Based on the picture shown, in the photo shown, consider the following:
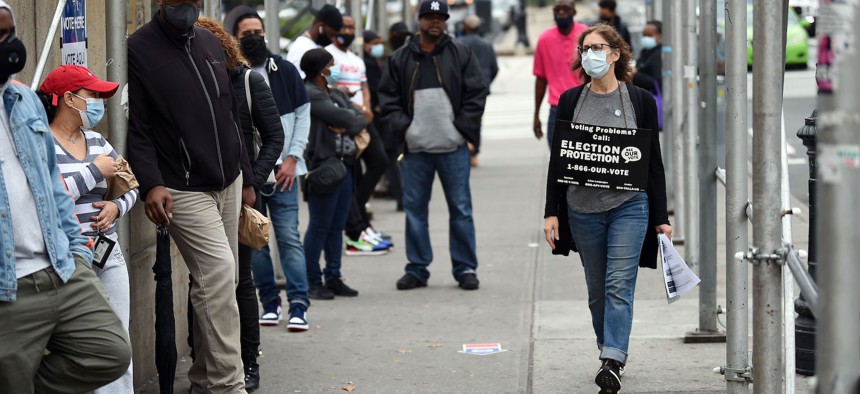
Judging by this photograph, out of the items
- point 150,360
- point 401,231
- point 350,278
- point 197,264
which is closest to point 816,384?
point 197,264

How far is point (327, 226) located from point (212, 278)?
2.71 m

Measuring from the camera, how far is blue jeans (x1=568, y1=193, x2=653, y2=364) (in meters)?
5.94

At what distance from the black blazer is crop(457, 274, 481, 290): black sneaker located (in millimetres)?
2662

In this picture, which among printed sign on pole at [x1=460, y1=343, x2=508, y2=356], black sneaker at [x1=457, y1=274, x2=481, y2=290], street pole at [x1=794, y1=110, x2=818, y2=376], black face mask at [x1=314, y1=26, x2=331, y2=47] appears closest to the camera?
street pole at [x1=794, y1=110, x2=818, y2=376]

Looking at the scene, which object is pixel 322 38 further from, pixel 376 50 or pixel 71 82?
pixel 71 82

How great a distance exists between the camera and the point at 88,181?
4914mm

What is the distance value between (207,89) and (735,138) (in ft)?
7.16

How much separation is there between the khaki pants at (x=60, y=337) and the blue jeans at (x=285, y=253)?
290 cm

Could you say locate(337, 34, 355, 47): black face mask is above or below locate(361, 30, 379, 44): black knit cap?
above

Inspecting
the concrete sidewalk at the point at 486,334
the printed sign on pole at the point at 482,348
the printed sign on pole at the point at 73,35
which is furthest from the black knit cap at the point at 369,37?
the printed sign on pole at the point at 73,35

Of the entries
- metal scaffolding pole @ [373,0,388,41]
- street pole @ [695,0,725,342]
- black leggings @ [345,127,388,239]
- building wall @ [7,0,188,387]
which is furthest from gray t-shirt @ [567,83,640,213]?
metal scaffolding pole @ [373,0,388,41]

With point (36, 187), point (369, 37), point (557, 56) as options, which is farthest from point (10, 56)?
point (369, 37)

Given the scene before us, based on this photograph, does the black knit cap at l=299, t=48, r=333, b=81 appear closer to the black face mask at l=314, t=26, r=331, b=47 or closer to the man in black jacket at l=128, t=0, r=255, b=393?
the black face mask at l=314, t=26, r=331, b=47

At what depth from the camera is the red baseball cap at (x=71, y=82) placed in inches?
193
